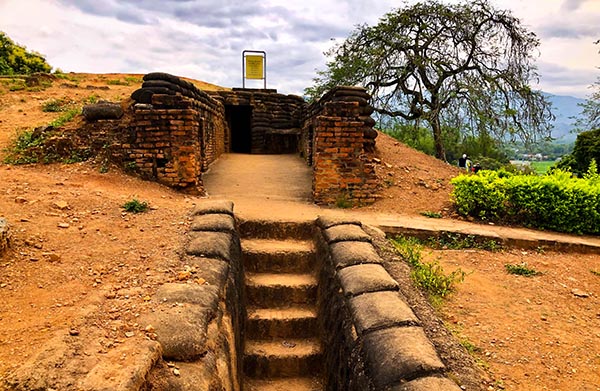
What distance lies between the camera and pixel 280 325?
12.6ft

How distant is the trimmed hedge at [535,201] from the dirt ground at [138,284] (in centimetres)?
81

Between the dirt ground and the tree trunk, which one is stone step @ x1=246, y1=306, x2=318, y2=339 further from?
the tree trunk

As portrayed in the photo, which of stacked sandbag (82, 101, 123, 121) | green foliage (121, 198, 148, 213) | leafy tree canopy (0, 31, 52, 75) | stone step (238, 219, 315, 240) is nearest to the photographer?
green foliage (121, 198, 148, 213)

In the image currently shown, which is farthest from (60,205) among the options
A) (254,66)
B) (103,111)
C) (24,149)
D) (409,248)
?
(254,66)

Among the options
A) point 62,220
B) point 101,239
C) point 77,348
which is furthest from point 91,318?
point 62,220

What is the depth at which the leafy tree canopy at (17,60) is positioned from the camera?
14.6 m

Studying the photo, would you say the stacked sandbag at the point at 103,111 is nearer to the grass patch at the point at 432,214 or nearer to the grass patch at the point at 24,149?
the grass patch at the point at 24,149

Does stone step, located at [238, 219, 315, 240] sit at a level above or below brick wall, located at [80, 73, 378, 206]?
Answer: below

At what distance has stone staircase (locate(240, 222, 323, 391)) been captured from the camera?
3.59 metres

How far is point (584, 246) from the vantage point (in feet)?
17.0

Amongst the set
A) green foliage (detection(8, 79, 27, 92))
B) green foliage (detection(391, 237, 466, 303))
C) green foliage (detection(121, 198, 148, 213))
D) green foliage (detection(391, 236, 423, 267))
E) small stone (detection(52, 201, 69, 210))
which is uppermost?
green foliage (detection(8, 79, 27, 92))

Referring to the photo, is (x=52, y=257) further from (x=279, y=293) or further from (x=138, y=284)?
(x=279, y=293)

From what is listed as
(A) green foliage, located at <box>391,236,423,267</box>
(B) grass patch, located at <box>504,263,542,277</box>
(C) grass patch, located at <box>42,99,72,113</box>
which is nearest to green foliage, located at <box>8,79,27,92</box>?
(C) grass patch, located at <box>42,99,72,113</box>

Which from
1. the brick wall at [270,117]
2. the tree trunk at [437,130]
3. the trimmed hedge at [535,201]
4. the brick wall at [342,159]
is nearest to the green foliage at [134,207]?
the brick wall at [342,159]
